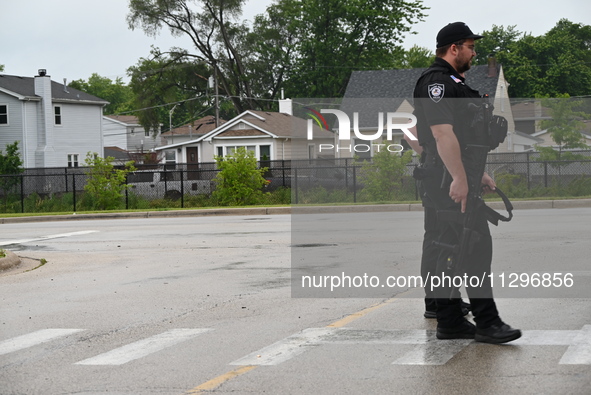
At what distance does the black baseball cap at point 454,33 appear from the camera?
6227 millimetres

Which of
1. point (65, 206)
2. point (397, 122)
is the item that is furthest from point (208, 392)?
point (397, 122)

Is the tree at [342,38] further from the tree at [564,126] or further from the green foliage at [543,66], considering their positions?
the tree at [564,126]

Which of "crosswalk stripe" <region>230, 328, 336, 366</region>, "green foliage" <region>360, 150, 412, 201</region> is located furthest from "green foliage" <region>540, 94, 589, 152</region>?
"crosswalk stripe" <region>230, 328, 336, 366</region>

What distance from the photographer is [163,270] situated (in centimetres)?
1184

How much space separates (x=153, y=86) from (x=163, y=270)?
2051 inches

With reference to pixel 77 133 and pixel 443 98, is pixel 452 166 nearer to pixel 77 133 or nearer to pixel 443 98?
pixel 443 98

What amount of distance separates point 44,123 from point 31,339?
4908 centimetres

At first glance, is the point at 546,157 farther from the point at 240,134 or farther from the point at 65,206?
the point at 240,134

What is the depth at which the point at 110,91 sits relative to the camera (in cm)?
11825

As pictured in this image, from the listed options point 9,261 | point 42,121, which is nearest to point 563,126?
point 9,261

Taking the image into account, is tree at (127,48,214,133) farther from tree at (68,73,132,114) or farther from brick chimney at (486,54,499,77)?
tree at (68,73,132,114)

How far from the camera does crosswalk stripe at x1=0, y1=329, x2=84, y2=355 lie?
6863 millimetres

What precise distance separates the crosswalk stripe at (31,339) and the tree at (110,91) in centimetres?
10766

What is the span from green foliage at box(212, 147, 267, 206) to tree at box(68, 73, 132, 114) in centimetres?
8545
